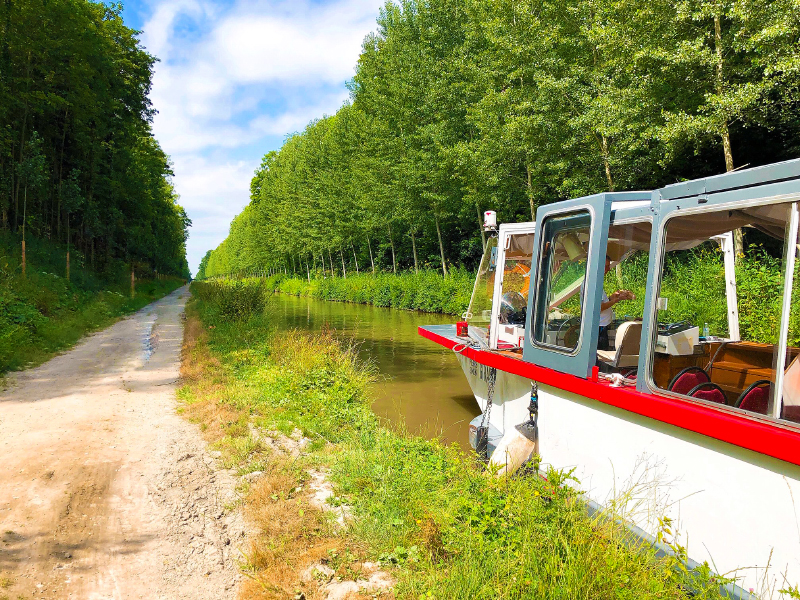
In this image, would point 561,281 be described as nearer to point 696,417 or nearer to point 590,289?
point 590,289

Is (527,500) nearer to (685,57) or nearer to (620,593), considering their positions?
(620,593)

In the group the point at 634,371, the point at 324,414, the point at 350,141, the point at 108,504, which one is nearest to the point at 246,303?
the point at 324,414

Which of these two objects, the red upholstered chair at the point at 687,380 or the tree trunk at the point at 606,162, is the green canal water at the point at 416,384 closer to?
the red upholstered chair at the point at 687,380

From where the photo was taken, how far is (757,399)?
3508 mm

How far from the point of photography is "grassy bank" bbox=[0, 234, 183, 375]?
1116cm

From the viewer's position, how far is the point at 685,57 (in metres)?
11.2

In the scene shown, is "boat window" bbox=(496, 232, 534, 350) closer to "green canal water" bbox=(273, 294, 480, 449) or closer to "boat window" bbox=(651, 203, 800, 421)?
"boat window" bbox=(651, 203, 800, 421)

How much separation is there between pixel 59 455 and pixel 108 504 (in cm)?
146

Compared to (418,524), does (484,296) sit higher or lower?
higher

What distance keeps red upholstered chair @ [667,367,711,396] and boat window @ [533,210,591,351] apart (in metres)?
0.96

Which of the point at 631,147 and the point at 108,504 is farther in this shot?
the point at 631,147

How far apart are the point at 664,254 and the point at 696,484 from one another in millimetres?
1622

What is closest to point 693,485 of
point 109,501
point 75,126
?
point 109,501

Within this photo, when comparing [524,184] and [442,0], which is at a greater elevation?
[442,0]
